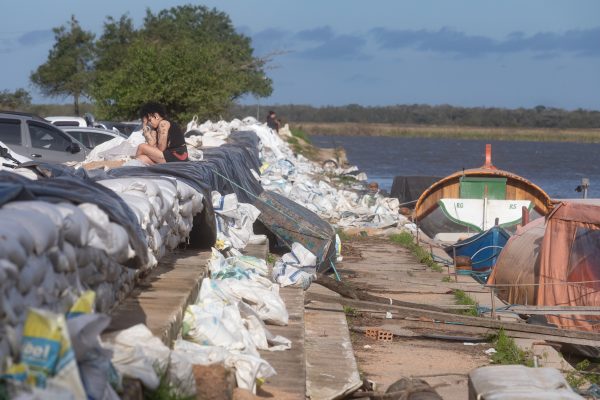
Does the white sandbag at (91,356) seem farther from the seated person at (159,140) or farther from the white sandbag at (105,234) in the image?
the seated person at (159,140)

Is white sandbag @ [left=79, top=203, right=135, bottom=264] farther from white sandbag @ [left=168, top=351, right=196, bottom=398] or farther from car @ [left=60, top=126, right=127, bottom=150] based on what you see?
car @ [left=60, top=126, right=127, bottom=150]

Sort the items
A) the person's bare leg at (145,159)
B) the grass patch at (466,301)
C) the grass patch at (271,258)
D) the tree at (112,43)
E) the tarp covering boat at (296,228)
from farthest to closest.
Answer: the tree at (112,43)
the tarp covering boat at (296,228)
the grass patch at (271,258)
the grass patch at (466,301)
the person's bare leg at (145,159)

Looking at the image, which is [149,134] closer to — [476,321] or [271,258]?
[271,258]

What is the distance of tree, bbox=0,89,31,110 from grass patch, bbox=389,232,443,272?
37047 mm

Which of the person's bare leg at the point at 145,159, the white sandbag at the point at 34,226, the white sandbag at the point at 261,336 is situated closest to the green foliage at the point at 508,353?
the white sandbag at the point at 261,336

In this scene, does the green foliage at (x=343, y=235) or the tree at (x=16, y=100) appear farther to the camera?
the tree at (x=16, y=100)

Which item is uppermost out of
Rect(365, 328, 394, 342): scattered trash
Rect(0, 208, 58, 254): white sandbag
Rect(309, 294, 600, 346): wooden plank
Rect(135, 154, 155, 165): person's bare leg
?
Rect(0, 208, 58, 254): white sandbag

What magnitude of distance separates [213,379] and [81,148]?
1505 centimetres

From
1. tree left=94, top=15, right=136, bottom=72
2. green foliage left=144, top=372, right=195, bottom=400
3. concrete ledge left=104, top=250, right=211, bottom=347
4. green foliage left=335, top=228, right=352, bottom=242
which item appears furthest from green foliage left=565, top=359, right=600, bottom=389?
tree left=94, top=15, right=136, bottom=72

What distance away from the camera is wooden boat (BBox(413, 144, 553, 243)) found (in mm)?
23406

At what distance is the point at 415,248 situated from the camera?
20156mm

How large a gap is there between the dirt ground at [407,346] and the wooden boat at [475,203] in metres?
6.36

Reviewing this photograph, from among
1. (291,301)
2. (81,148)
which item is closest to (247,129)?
(81,148)

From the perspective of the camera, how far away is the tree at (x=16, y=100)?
181 ft
